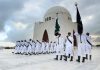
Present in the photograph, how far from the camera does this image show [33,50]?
1933 centimetres

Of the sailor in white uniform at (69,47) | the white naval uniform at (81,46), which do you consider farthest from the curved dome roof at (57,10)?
the white naval uniform at (81,46)

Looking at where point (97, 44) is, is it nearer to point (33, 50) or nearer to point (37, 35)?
point (37, 35)

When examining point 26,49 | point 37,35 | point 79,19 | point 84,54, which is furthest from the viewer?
point 37,35

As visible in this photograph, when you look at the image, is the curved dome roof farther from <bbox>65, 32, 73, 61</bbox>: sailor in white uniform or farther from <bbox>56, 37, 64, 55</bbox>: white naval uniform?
<bbox>65, 32, 73, 61</bbox>: sailor in white uniform

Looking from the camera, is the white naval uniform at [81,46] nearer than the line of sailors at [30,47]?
Yes

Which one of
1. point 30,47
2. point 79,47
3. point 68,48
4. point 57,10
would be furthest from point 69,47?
point 57,10

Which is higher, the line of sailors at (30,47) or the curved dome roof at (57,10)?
the curved dome roof at (57,10)

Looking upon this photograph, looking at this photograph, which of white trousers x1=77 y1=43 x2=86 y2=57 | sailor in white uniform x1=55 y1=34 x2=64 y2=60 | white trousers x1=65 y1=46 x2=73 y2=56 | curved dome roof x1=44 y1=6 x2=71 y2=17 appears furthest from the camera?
curved dome roof x1=44 y1=6 x2=71 y2=17

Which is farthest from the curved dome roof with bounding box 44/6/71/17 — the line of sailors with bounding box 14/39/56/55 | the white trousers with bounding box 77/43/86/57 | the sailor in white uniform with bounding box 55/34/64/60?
the white trousers with bounding box 77/43/86/57

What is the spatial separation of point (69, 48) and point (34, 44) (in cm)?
850

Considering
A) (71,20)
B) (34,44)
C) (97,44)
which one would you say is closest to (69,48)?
(34,44)

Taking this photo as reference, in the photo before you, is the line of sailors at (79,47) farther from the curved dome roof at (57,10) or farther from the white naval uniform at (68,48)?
the curved dome roof at (57,10)

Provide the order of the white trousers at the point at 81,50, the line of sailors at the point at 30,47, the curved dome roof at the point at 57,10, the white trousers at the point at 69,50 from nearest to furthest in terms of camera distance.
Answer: the white trousers at the point at 81,50, the white trousers at the point at 69,50, the line of sailors at the point at 30,47, the curved dome roof at the point at 57,10

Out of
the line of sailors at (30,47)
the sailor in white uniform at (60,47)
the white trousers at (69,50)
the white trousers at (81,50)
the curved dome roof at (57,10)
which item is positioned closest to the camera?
the white trousers at (81,50)
